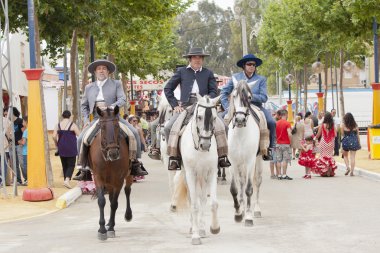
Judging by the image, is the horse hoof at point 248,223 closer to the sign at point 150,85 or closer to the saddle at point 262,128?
the saddle at point 262,128

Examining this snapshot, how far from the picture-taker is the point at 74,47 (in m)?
30.6

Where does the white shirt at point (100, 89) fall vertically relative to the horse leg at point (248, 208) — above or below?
above

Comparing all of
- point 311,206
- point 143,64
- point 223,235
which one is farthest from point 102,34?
point 143,64

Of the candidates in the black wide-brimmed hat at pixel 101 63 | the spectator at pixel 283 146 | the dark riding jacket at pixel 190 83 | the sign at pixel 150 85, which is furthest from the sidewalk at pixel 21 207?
the sign at pixel 150 85

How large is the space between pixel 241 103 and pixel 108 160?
2146 millimetres

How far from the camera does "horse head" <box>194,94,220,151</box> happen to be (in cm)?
1141

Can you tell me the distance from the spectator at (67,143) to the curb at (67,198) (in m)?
1.88

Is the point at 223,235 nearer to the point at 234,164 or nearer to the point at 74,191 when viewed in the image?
the point at 234,164

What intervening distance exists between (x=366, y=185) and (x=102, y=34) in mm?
10769

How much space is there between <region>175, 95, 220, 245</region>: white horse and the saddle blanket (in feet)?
3.03

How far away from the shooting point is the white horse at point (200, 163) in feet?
37.8

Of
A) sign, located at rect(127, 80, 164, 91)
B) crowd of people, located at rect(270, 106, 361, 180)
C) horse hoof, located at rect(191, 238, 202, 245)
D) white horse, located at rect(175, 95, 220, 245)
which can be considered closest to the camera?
horse hoof, located at rect(191, 238, 202, 245)

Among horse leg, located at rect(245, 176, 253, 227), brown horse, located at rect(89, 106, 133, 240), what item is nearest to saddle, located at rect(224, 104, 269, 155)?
horse leg, located at rect(245, 176, 253, 227)

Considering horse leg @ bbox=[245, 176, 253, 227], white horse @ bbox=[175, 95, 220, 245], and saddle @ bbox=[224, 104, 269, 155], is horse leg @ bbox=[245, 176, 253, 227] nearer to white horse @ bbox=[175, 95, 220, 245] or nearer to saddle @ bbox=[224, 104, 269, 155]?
saddle @ bbox=[224, 104, 269, 155]
